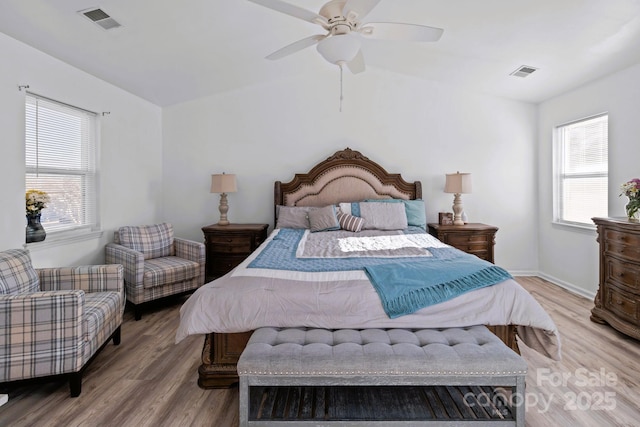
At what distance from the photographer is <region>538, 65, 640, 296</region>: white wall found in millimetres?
3535

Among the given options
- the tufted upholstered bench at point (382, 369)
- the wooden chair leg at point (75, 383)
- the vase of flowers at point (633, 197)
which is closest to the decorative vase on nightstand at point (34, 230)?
the wooden chair leg at point (75, 383)

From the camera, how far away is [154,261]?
13.2 ft

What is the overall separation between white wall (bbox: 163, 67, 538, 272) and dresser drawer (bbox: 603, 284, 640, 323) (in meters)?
1.86

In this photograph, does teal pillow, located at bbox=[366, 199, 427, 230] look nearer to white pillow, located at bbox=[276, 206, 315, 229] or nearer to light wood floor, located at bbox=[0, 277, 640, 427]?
white pillow, located at bbox=[276, 206, 315, 229]

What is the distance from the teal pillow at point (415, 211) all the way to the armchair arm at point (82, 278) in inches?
120

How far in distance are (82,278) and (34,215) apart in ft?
2.35

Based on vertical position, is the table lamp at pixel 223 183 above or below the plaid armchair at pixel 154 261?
above

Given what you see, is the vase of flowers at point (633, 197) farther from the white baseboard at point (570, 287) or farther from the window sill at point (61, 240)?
the window sill at point (61, 240)

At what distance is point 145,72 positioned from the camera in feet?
12.9

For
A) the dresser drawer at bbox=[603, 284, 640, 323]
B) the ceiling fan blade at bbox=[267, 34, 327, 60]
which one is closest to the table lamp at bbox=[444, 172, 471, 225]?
the dresser drawer at bbox=[603, 284, 640, 323]

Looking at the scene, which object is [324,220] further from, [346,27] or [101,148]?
[101,148]

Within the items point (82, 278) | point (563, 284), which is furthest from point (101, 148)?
point (563, 284)

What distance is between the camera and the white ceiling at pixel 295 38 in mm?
2805

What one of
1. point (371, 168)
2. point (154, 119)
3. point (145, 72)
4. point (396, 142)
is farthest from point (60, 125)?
point (396, 142)
